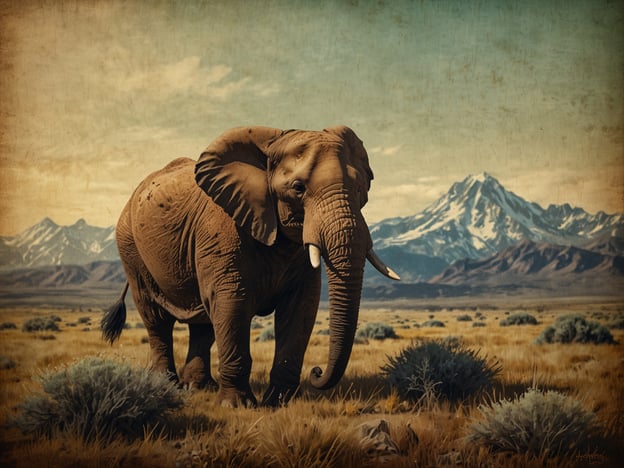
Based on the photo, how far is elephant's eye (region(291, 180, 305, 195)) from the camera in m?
7.30

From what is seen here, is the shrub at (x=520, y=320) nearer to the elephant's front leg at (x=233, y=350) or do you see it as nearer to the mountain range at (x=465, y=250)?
the mountain range at (x=465, y=250)

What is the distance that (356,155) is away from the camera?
7.93m

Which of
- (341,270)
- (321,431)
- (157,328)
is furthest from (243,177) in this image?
(157,328)

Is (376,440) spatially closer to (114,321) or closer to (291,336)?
(291,336)

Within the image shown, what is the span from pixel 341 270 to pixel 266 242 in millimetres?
1122

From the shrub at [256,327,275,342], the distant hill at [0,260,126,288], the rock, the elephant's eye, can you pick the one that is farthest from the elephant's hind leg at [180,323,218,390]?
the shrub at [256,327,275,342]

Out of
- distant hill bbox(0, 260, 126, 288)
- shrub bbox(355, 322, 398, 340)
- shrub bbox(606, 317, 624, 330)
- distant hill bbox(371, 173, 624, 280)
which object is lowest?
shrub bbox(355, 322, 398, 340)

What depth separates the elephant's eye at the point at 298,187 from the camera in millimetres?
7297

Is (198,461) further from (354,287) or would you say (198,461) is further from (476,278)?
(476,278)

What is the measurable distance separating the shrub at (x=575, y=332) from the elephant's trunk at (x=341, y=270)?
10.2 metres

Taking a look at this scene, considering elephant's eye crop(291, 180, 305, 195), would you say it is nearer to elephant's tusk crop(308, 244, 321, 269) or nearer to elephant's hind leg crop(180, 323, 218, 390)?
elephant's tusk crop(308, 244, 321, 269)

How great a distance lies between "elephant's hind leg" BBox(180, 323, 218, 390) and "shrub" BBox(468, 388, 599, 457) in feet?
16.4

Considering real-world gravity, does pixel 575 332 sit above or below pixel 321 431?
above

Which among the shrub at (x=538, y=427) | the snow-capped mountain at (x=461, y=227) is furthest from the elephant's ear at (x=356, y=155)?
the snow-capped mountain at (x=461, y=227)
